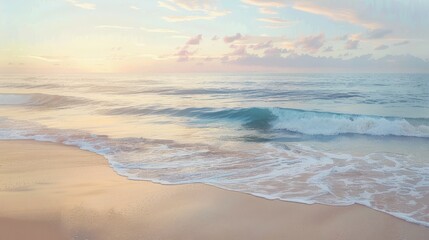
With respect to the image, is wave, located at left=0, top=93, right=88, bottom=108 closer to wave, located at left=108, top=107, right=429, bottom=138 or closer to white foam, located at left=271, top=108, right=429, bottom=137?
wave, located at left=108, top=107, right=429, bottom=138

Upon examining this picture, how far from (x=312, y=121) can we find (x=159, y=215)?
1106 cm

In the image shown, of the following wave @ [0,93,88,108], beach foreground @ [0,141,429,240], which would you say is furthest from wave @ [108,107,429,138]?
wave @ [0,93,88,108]

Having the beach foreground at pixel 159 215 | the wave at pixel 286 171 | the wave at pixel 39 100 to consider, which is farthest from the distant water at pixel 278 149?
the wave at pixel 39 100

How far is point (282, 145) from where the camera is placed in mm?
10531

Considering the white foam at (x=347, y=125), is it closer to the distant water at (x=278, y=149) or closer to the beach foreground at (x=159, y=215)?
the distant water at (x=278, y=149)

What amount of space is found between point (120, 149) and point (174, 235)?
5.40m

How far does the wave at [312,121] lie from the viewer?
13359mm

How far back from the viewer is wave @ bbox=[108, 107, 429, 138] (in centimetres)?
1336

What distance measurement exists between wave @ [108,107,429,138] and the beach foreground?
8339 mm

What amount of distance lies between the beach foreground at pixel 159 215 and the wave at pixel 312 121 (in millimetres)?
8339

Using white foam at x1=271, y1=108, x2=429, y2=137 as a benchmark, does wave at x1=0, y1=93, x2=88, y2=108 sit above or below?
below

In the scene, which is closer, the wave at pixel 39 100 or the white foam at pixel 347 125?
the white foam at pixel 347 125

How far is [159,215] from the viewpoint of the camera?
16.4 ft

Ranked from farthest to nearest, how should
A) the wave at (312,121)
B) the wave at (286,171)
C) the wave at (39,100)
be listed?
the wave at (39,100), the wave at (312,121), the wave at (286,171)
